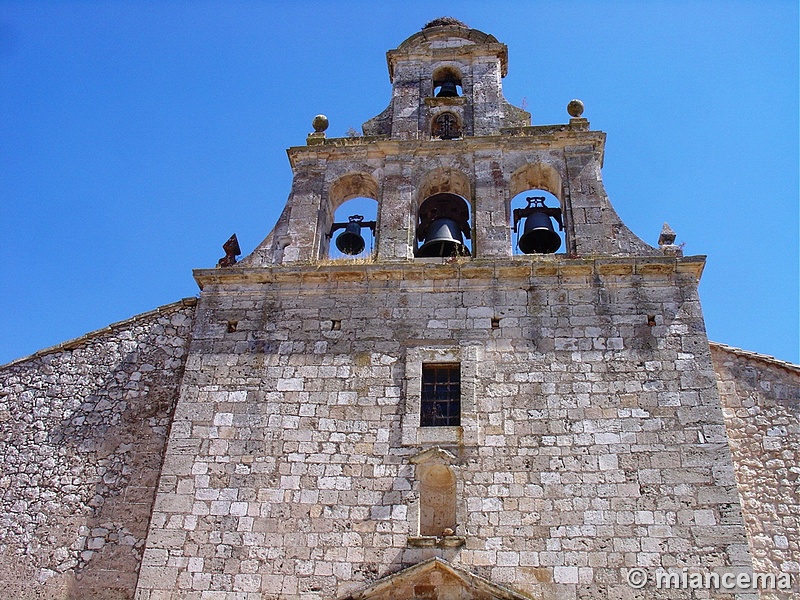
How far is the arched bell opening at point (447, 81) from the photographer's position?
483 inches

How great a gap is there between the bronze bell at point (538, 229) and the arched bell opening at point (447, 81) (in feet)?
7.94

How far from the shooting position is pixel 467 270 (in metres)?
9.73

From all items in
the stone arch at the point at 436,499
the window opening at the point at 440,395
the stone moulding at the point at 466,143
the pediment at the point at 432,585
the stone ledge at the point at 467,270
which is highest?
the stone moulding at the point at 466,143

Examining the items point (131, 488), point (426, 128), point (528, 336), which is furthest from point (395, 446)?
point (426, 128)

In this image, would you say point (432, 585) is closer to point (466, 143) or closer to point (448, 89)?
point (466, 143)

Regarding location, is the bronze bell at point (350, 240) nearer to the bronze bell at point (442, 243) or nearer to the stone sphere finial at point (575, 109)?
the bronze bell at point (442, 243)

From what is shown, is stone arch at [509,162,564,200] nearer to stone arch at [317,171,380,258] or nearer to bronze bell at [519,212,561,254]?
bronze bell at [519,212,561,254]

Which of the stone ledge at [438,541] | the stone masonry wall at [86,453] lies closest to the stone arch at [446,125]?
the stone masonry wall at [86,453]

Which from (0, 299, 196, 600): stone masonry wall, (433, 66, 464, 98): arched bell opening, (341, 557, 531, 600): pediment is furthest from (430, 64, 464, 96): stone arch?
(341, 557, 531, 600): pediment

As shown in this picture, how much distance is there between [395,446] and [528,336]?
2045mm

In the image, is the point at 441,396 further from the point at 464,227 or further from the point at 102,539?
the point at 102,539

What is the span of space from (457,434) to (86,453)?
4.32 m

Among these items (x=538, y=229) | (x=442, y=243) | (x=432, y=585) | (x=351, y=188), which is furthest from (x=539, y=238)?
(x=432, y=585)

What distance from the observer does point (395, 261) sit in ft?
33.1
